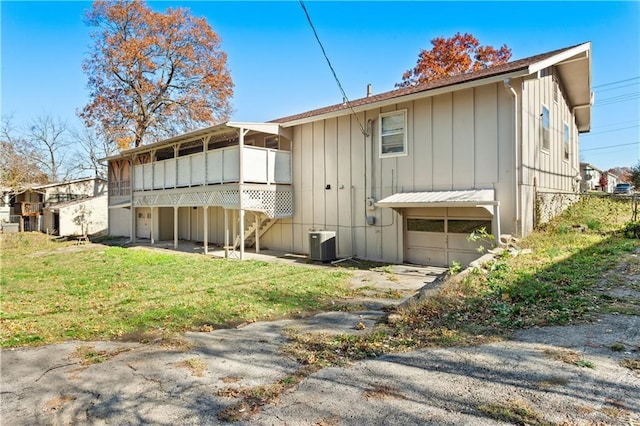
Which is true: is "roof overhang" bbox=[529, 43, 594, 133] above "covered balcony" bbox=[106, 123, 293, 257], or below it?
above

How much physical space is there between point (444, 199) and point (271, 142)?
806cm

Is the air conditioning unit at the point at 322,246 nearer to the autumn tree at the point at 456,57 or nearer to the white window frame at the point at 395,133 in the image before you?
the white window frame at the point at 395,133

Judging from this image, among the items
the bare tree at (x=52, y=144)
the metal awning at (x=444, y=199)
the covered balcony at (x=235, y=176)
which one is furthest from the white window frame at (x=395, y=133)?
the bare tree at (x=52, y=144)

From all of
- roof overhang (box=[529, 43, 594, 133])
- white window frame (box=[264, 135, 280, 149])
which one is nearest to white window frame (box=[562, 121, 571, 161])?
roof overhang (box=[529, 43, 594, 133])

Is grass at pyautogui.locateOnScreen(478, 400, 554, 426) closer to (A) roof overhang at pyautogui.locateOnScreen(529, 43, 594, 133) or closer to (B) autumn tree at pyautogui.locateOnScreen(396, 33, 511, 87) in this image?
(A) roof overhang at pyautogui.locateOnScreen(529, 43, 594, 133)

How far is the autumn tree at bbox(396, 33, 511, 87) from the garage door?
16.9 m

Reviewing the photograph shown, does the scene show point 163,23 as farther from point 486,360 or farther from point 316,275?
point 486,360

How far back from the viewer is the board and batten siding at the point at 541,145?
9.80 metres

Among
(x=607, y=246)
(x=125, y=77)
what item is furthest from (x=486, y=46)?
(x=125, y=77)

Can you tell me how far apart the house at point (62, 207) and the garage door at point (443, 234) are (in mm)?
21804

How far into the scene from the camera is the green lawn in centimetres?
551

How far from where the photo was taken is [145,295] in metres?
7.47

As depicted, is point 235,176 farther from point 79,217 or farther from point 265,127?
point 79,217

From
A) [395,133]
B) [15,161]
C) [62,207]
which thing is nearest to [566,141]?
[395,133]
